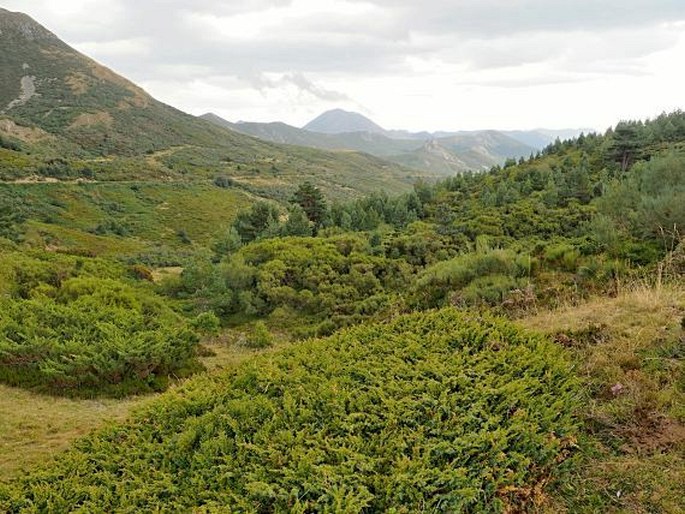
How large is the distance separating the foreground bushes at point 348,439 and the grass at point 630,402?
344mm

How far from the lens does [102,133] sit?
99.3m

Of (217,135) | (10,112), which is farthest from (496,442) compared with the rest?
(217,135)

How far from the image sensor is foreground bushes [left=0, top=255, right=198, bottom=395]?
975 cm

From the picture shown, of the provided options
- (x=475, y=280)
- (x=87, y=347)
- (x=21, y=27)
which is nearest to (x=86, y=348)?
(x=87, y=347)

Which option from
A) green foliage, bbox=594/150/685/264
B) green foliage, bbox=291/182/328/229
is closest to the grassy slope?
green foliage, bbox=594/150/685/264

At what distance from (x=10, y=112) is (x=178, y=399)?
11708cm

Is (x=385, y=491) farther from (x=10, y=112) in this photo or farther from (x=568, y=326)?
(x=10, y=112)

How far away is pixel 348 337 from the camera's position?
539 centimetres

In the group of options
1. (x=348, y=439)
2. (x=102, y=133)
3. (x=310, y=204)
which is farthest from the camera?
(x=102, y=133)

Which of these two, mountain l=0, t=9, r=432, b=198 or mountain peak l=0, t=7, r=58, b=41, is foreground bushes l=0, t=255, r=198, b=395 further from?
mountain peak l=0, t=7, r=58, b=41

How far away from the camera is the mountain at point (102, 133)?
80625mm

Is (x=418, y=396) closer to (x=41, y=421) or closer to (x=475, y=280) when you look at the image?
(x=41, y=421)

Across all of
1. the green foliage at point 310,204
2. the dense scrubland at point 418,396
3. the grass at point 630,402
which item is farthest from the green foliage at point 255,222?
the grass at point 630,402

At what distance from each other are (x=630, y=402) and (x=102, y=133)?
110m
